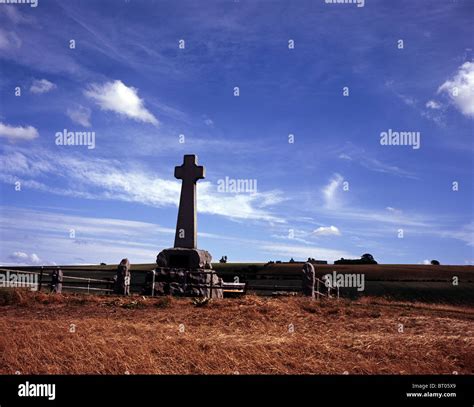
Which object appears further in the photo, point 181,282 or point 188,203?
point 188,203

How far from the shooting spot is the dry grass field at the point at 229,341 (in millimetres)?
6828

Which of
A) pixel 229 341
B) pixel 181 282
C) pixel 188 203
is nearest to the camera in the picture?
pixel 229 341

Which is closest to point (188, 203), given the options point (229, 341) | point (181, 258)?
point (181, 258)

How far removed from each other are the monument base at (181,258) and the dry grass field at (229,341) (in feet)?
18.8

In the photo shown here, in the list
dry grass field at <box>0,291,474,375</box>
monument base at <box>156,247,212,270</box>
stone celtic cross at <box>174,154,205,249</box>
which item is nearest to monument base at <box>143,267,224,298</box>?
monument base at <box>156,247,212,270</box>

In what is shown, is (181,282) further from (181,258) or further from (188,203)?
(188,203)

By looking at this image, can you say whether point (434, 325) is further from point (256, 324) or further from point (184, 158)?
point (184, 158)

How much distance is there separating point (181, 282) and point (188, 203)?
12.0ft

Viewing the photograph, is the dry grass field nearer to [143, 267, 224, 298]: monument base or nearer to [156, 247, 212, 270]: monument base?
[143, 267, 224, 298]: monument base

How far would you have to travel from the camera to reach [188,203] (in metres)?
19.8

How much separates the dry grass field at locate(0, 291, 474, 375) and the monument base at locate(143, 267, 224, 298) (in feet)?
17.0
